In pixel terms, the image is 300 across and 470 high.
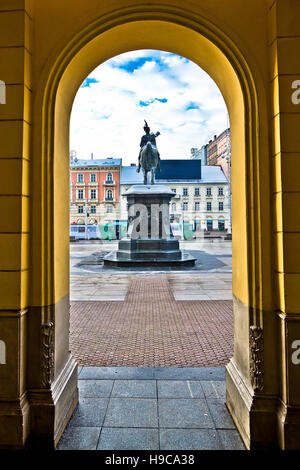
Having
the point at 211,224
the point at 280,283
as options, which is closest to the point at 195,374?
the point at 280,283

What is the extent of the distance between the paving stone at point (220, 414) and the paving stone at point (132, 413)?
0.62m

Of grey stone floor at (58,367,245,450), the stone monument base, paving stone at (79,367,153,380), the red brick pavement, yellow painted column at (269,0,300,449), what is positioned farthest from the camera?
the stone monument base

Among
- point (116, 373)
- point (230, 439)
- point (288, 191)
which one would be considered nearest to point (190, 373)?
point (116, 373)

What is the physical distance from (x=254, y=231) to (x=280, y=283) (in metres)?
0.54

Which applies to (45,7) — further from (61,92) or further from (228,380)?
(228,380)

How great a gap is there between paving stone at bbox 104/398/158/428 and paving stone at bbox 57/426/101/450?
17cm

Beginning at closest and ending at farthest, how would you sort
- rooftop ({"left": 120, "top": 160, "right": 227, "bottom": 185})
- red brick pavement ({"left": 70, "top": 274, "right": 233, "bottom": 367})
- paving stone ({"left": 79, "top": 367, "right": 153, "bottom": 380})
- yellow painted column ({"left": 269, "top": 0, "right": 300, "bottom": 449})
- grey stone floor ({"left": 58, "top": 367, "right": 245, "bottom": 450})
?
yellow painted column ({"left": 269, "top": 0, "right": 300, "bottom": 449}) → grey stone floor ({"left": 58, "top": 367, "right": 245, "bottom": 450}) → paving stone ({"left": 79, "top": 367, "right": 153, "bottom": 380}) → red brick pavement ({"left": 70, "top": 274, "right": 233, "bottom": 367}) → rooftop ({"left": 120, "top": 160, "right": 227, "bottom": 185})

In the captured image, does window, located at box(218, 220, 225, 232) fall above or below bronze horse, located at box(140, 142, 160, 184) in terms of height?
below

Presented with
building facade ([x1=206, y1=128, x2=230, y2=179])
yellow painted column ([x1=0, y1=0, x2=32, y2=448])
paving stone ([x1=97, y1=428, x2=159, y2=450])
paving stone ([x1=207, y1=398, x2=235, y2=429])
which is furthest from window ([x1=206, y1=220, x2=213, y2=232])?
yellow painted column ([x1=0, y1=0, x2=32, y2=448])

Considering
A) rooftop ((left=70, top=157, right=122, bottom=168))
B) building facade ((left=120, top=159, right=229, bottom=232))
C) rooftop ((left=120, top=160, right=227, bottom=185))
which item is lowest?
building facade ((left=120, top=159, right=229, bottom=232))

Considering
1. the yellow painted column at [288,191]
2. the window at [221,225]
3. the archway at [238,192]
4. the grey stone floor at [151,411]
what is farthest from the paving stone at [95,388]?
the window at [221,225]

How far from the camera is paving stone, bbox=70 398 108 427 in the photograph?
300 centimetres

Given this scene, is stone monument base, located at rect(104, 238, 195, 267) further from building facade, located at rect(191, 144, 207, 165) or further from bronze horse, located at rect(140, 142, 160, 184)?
building facade, located at rect(191, 144, 207, 165)
